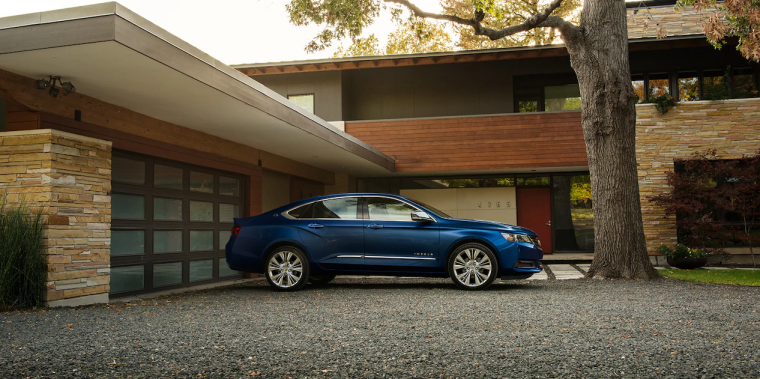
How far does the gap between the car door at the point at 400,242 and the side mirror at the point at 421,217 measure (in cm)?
5

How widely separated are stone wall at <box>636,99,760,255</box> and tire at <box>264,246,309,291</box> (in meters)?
10.2

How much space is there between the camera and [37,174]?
6742 millimetres

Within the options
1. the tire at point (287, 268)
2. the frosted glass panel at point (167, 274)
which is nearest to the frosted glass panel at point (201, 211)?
the frosted glass panel at point (167, 274)

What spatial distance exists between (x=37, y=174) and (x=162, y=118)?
2798 mm

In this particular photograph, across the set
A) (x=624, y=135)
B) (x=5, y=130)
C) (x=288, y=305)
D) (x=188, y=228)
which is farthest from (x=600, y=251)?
(x=5, y=130)

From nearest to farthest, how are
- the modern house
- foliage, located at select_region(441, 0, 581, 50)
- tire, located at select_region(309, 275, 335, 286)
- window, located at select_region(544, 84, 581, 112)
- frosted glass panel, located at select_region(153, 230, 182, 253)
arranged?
the modern house < frosted glass panel, located at select_region(153, 230, 182, 253) < tire, located at select_region(309, 275, 335, 286) < window, located at select_region(544, 84, 581, 112) < foliage, located at select_region(441, 0, 581, 50)

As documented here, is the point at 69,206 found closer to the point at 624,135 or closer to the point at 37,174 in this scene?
the point at 37,174

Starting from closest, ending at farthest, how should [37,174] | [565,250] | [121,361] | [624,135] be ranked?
[121,361] → [37,174] → [624,135] → [565,250]

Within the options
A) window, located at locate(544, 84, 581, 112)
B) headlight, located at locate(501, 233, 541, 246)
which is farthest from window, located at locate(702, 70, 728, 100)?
headlight, located at locate(501, 233, 541, 246)

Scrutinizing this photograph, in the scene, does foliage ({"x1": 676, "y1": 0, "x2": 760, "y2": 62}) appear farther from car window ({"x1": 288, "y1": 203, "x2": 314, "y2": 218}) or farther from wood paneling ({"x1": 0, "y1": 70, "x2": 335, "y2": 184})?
wood paneling ({"x1": 0, "y1": 70, "x2": 335, "y2": 184})

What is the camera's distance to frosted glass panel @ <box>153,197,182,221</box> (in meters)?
9.36

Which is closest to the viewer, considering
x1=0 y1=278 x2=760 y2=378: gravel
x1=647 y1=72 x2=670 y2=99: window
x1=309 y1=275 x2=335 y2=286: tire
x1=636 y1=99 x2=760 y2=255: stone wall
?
x1=0 y1=278 x2=760 y2=378: gravel

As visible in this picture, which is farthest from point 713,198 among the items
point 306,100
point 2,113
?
point 2,113

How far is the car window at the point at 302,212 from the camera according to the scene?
9.33m
